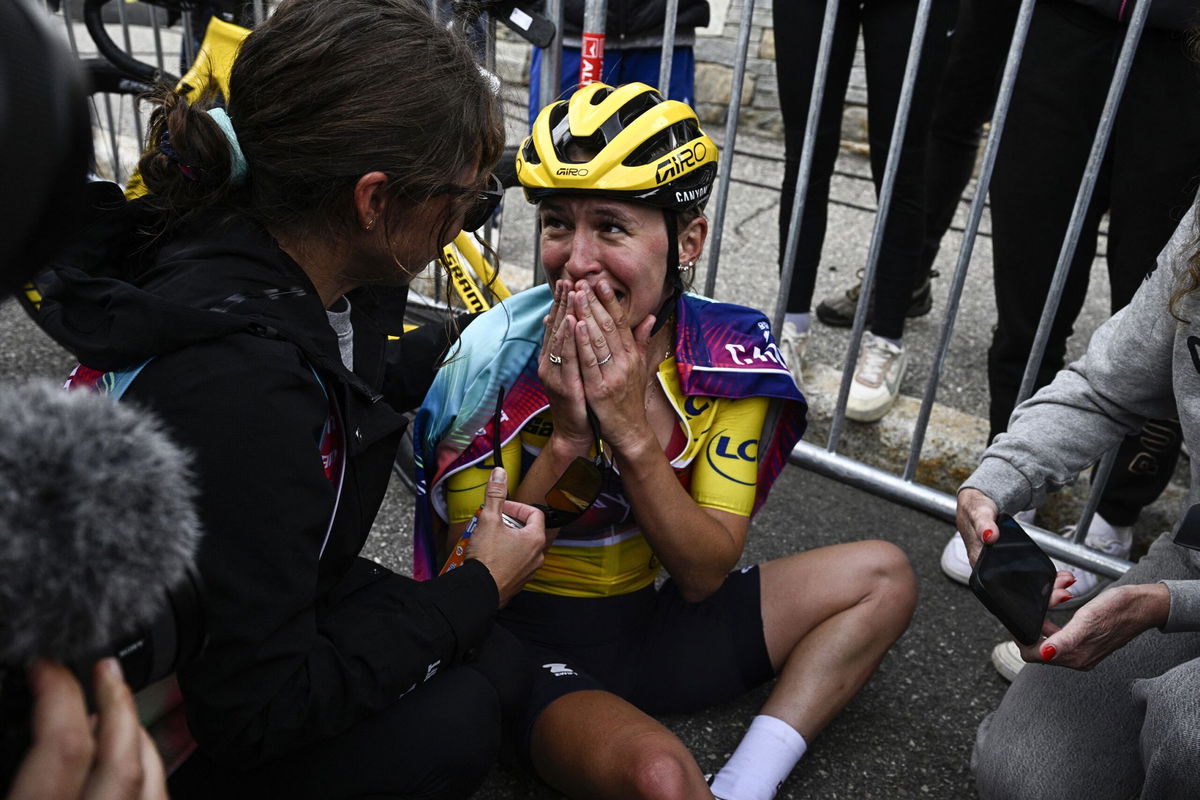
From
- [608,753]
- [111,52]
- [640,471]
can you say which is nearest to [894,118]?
[640,471]

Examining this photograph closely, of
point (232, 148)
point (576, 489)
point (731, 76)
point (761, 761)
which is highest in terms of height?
point (232, 148)

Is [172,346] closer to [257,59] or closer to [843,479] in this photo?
[257,59]

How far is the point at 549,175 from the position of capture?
221 cm

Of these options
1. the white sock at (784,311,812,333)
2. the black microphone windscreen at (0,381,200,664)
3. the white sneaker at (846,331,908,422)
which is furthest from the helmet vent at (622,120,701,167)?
the white sock at (784,311,812,333)

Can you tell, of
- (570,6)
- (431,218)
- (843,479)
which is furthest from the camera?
(570,6)

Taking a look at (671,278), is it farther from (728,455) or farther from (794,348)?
(794,348)

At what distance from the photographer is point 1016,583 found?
2021mm

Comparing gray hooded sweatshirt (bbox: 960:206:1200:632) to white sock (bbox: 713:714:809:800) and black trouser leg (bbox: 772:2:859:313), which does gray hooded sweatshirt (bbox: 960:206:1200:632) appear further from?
black trouser leg (bbox: 772:2:859:313)

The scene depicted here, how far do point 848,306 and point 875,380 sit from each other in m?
0.97

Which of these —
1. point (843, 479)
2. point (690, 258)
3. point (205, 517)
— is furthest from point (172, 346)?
point (843, 479)

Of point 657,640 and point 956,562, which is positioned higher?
point 657,640

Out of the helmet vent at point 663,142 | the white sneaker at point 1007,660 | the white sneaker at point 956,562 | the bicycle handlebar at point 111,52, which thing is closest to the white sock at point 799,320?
the white sneaker at point 956,562

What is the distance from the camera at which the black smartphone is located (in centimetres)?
198

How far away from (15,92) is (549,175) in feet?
4.72
